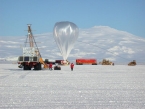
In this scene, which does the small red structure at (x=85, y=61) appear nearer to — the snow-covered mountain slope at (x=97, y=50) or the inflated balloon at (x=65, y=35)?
the inflated balloon at (x=65, y=35)

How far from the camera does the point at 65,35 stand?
7725cm

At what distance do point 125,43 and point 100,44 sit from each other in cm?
1322

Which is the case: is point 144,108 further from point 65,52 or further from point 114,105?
point 65,52

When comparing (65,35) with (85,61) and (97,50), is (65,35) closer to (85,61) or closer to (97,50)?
(85,61)

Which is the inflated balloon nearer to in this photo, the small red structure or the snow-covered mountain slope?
the small red structure

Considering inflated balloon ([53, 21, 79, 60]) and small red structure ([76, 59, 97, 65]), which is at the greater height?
inflated balloon ([53, 21, 79, 60])

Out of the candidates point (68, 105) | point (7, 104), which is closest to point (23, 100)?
point (7, 104)

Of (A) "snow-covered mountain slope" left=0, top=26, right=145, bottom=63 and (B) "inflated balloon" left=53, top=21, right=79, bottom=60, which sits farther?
(A) "snow-covered mountain slope" left=0, top=26, right=145, bottom=63

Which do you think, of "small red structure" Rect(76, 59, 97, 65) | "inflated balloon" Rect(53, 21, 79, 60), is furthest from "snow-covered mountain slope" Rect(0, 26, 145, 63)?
"inflated balloon" Rect(53, 21, 79, 60)

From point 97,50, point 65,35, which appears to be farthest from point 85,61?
point 97,50

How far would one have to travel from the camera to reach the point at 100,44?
18625cm

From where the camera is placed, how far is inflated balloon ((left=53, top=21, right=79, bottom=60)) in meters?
75.6

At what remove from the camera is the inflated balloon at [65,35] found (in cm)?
7556

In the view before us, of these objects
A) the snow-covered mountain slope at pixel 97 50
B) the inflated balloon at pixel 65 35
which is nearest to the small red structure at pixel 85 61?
the inflated balloon at pixel 65 35
